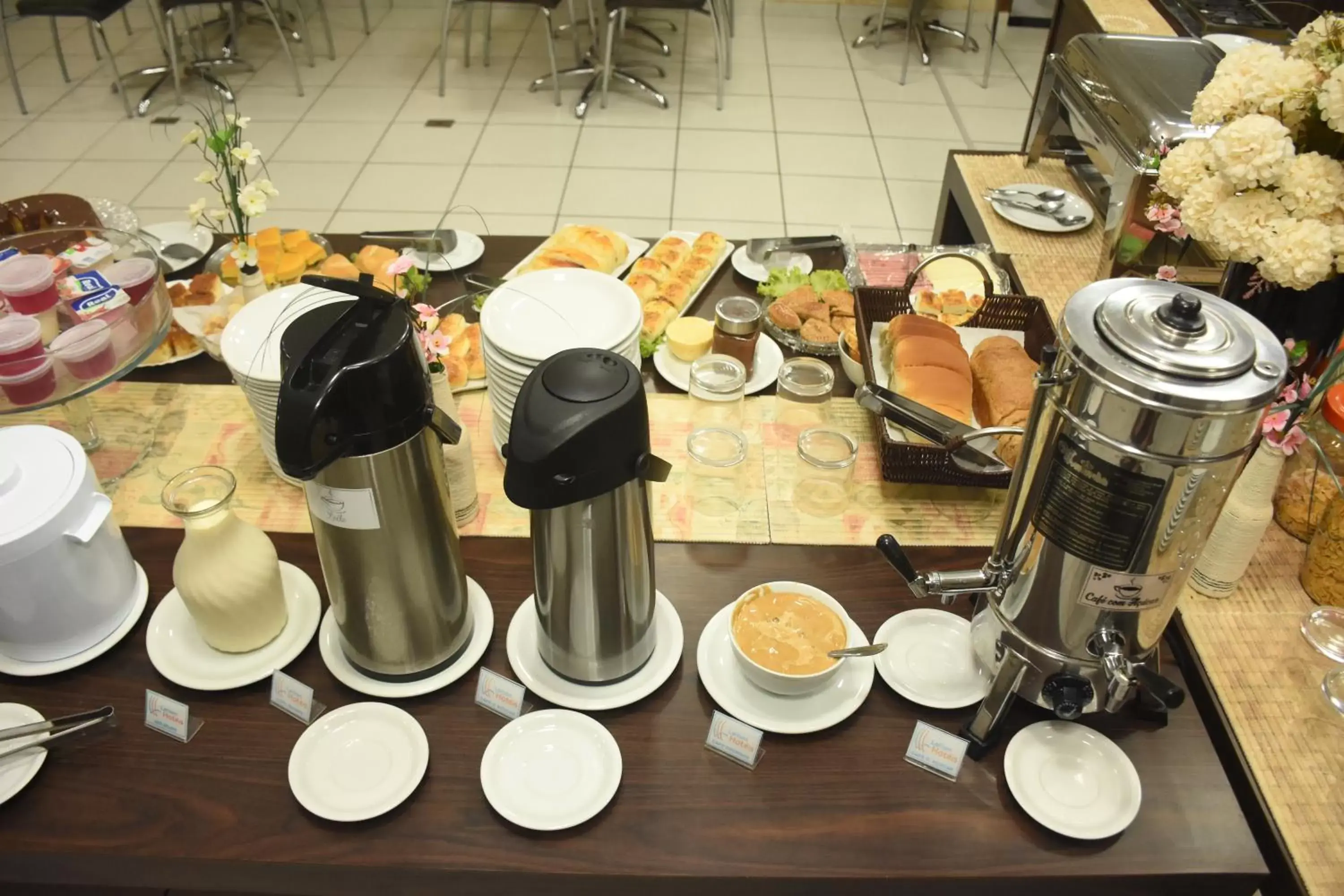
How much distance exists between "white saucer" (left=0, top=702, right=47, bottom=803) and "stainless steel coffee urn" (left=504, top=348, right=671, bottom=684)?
54cm

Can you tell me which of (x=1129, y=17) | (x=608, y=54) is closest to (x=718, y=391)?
(x=1129, y=17)

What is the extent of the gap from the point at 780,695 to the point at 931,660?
19 cm

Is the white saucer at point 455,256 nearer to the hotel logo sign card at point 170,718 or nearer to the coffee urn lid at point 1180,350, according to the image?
the hotel logo sign card at point 170,718

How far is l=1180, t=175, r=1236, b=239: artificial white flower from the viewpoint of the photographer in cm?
116

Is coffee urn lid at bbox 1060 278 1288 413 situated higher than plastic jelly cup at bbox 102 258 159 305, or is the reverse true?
coffee urn lid at bbox 1060 278 1288 413

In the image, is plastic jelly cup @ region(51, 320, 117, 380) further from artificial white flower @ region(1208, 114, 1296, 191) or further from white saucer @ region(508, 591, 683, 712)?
artificial white flower @ region(1208, 114, 1296, 191)

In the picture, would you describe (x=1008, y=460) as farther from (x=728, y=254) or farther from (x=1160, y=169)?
(x=728, y=254)

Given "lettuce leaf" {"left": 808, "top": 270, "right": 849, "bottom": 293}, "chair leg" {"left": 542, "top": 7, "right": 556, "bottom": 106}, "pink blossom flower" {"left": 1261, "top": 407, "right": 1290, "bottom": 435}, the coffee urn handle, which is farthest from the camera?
"chair leg" {"left": 542, "top": 7, "right": 556, "bottom": 106}

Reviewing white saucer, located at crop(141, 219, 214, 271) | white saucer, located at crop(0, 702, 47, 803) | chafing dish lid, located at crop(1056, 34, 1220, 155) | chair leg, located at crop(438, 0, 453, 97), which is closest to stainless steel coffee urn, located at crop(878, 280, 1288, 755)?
white saucer, located at crop(0, 702, 47, 803)

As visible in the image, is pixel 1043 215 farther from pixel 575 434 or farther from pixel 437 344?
pixel 575 434

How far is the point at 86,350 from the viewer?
1339 millimetres

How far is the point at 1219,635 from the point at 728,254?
1.15 m

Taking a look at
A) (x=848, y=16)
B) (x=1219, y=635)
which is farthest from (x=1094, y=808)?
(x=848, y=16)

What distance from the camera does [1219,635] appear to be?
1.18 meters
